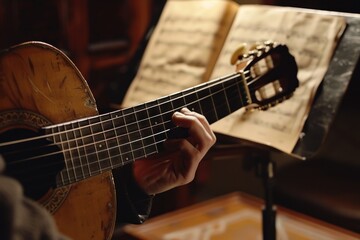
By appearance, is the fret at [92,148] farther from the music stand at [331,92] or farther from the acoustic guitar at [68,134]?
the music stand at [331,92]

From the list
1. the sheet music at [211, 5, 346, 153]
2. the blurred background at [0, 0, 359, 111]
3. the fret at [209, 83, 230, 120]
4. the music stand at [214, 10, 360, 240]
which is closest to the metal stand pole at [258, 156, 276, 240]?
the music stand at [214, 10, 360, 240]

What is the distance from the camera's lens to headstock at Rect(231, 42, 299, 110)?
1.13 m

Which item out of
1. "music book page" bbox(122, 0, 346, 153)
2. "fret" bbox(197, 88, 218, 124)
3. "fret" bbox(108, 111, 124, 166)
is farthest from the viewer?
"music book page" bbox(122, 0, 346, 153)

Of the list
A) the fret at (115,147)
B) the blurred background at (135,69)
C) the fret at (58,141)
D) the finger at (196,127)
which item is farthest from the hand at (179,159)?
the blurred background at (135,69)

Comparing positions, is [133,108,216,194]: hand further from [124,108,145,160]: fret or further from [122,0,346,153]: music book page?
[122,0,346,153]: music book page

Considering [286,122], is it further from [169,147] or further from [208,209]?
[208,209]

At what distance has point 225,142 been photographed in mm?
1302

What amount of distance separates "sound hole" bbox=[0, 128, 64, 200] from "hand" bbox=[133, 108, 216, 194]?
0.23 m

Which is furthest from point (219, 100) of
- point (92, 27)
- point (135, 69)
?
point (92, 27)

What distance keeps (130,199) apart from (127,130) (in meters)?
0.20

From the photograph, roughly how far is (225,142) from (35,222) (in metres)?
0.85

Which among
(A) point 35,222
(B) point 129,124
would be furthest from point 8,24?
(A) point 35,222

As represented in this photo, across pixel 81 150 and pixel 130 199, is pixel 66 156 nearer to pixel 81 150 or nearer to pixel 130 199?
pixel 81 150

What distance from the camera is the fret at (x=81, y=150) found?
91cm
